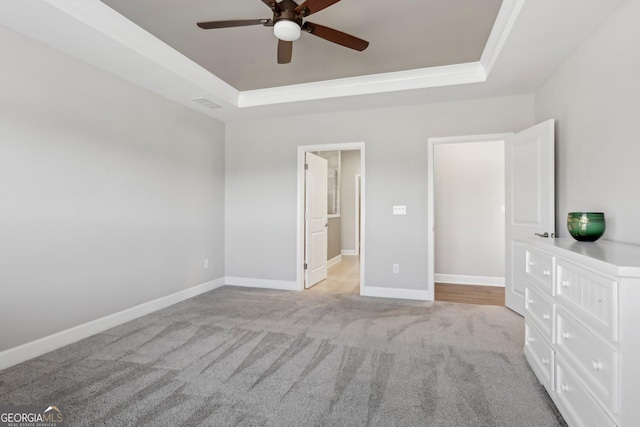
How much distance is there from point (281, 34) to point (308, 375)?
7.94 ft

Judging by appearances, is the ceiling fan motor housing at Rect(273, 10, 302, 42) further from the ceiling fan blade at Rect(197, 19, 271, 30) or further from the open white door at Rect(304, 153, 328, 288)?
the open white door at Rect(304, 153, 328, 288)

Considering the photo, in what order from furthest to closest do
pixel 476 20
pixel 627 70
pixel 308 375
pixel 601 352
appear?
pixel 476 20 < pixel 308 375 < pixel 627 70 < pixel 601 352

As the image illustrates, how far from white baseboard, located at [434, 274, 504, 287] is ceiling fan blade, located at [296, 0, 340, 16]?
4.26 metres

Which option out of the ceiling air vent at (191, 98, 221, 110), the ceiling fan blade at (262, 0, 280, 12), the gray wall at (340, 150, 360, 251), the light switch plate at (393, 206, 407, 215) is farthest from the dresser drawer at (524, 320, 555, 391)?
the gray wall at (340, 150, 360, 251)

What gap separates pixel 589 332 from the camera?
1.51 meters

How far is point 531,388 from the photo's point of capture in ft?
6.95

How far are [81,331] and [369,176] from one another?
3.53 meters

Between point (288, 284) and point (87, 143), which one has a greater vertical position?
point (87, 143)

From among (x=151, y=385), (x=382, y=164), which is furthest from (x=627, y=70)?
(x=151, y=385)

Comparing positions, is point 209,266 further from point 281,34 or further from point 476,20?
point 476,20

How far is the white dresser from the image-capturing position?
4.13 ft

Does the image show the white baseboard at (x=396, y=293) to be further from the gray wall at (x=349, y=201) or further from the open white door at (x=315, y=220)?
the gray wall at (x=349, y=201)

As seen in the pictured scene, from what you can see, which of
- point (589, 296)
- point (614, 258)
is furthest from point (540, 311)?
point (614, 258)

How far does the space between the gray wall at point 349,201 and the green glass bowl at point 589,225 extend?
625 cm
